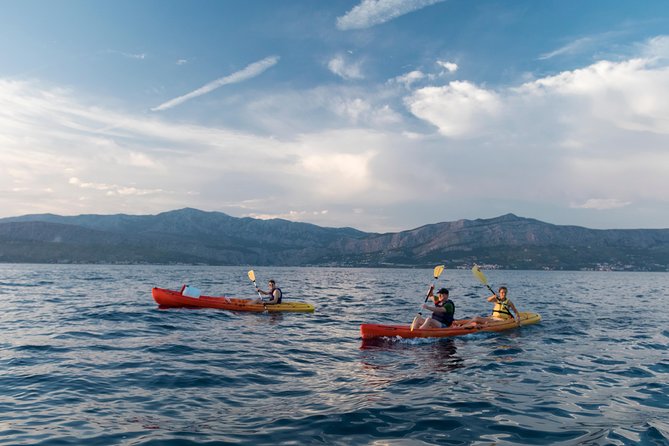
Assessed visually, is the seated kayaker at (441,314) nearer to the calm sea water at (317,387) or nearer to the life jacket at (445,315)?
the life jacket at (445,315)

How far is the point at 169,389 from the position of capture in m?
10.8

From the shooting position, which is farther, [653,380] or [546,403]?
[653,380]

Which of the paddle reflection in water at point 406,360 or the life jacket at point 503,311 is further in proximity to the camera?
the life jacket at point 503,311

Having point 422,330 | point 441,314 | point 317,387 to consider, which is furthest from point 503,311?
point 317,387

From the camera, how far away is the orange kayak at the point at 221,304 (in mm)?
27828

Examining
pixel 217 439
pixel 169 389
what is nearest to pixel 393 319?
pixel 169 389

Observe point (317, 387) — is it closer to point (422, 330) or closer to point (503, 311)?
point (422, 330)

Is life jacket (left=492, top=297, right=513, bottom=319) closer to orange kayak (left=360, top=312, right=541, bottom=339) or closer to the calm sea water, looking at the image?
orange kayak (left=360, top=312, right=541, bottom=339)

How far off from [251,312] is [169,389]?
678 inches

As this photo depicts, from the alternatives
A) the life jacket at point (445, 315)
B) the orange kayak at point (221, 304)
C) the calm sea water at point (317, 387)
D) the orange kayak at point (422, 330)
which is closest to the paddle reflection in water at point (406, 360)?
the calm sea water at point (317, 387)

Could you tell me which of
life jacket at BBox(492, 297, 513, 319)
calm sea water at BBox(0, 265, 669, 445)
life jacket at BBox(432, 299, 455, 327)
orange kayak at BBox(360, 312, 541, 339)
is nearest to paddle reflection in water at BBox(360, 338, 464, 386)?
calm sea water at BBox(0, 265, 669, 445)

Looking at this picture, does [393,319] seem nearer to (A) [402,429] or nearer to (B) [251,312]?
Result: (B) [251,312]

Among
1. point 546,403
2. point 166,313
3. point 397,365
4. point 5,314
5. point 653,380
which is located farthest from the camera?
point 166,313

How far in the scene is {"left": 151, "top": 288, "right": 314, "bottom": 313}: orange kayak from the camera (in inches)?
1096
